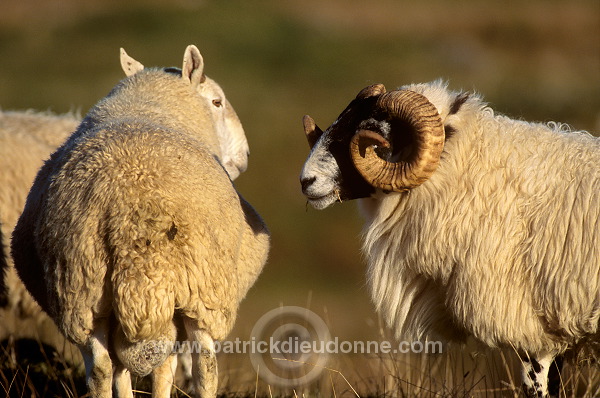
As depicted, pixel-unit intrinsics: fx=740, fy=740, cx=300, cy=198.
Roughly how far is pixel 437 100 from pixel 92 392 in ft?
7.94

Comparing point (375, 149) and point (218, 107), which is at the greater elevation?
point (218, 107)

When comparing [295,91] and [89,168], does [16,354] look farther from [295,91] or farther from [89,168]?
[295,91]

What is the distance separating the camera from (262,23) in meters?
32.8

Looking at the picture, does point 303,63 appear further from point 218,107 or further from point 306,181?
point 306,181

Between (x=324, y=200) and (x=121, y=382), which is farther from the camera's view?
(x=324, y=200)

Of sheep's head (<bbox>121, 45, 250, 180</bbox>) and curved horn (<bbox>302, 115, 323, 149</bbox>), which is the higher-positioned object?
sheep's head (<bbox>121, 45, 250, 180</bbox>)

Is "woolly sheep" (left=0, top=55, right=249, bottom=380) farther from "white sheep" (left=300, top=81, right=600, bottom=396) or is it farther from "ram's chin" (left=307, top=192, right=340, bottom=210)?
"white sheep" (left=300, top=81, right=600, bottom=396)

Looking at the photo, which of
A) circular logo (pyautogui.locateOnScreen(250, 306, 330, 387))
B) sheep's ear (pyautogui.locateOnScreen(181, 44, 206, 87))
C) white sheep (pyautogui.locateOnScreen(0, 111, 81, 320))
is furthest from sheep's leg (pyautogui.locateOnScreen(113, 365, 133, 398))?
sheep's ear (pyautogui.locateOnScreen(181, 44, 206, 87))

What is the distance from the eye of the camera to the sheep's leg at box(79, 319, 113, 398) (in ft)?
11.0

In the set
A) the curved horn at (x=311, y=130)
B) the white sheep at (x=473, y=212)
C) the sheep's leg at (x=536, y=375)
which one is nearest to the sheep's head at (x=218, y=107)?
the curved horn at (x=311, y=130)

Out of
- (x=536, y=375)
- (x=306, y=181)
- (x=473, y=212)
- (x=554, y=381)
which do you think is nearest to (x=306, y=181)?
(x=306, y=181)

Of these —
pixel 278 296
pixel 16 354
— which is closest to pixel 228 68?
pixel 278 296

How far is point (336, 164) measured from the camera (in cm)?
417

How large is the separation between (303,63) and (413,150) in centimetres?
2620
